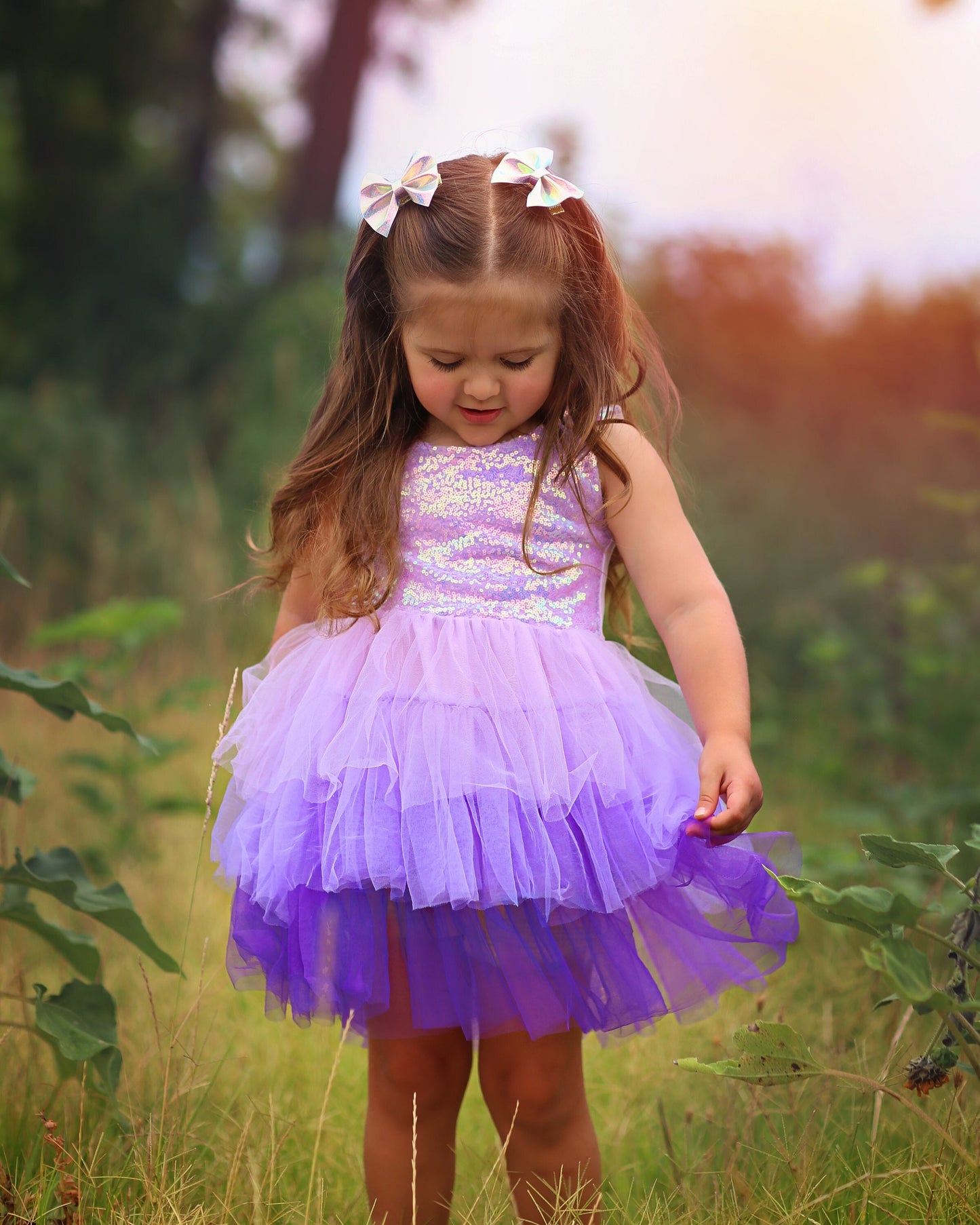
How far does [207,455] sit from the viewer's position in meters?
6.75

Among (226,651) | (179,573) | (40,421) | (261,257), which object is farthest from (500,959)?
(261,257)

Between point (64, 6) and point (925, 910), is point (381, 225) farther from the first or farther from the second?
point (64, 6)

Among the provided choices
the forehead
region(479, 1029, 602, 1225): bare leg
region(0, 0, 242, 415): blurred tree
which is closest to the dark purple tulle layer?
region(479, 1029, 602, 1225): bare leg

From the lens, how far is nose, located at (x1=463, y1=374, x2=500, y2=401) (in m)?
1.59

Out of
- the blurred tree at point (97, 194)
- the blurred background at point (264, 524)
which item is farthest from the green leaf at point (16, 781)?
the blurred tree at point (97, 194)

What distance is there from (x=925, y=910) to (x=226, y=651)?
12.3 feet

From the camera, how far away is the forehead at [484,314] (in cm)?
157

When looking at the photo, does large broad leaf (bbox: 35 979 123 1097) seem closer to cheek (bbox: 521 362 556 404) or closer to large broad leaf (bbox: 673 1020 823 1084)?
large broad leaf (bbox: 673 1020 823 1084)

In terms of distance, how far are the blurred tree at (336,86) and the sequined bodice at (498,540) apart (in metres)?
6.50

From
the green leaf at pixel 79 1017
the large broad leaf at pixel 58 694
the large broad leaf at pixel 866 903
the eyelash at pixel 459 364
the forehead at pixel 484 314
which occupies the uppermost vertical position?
the forehead at pixel 484 314

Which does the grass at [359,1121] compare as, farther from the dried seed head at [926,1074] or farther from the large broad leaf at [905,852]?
the large broad leaf at [905,852]

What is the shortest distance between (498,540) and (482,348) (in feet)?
0.91

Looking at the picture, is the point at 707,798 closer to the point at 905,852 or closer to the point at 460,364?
the point at 905,852

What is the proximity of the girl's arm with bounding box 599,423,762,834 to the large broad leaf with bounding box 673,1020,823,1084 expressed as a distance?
24cm
